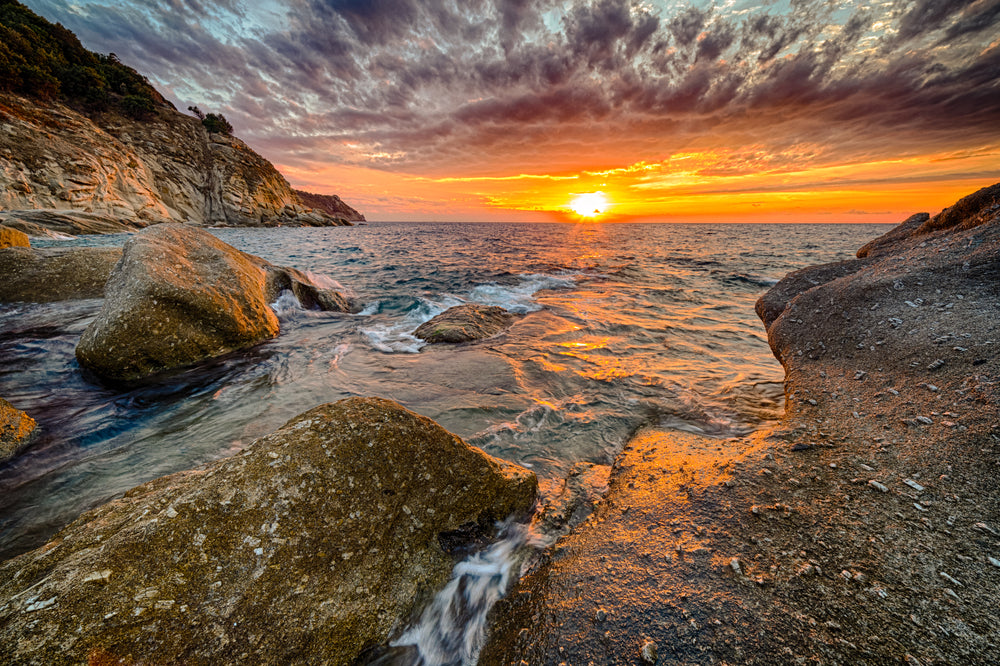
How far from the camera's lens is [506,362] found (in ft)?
25.7

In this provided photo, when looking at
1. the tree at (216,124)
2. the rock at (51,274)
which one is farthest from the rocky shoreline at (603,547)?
the tree at (216,124)

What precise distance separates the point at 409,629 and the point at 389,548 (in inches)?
20.5

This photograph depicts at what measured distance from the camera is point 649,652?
1922 millimetres

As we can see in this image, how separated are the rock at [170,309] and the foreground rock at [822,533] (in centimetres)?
771

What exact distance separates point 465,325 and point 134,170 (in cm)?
5469

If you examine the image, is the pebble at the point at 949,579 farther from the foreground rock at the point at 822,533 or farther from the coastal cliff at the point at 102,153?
the coastal cliff at the point at 102,153

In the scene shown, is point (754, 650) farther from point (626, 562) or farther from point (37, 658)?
point (37, 658)

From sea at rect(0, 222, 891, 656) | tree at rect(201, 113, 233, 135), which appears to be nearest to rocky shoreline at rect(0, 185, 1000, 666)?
sea at rect(0, 222, 891, 656)

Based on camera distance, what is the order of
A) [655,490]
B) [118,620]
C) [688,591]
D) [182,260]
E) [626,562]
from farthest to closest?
[182,260] → [655,490] → [626,562] → [688,591] → [118,620]

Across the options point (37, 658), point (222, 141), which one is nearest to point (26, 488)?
point (37, 658)

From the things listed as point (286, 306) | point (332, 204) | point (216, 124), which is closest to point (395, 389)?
point (286, 306)

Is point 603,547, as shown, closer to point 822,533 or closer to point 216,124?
point 822,533

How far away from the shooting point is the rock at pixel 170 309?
244 inches

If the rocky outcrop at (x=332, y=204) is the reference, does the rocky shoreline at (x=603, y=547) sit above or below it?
below
